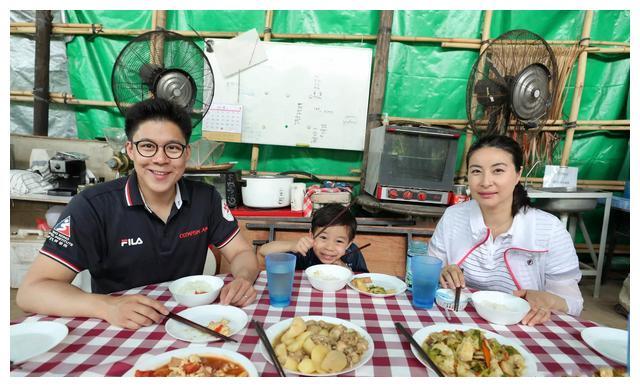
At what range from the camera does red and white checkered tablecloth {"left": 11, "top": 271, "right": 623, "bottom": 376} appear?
842 millimetres

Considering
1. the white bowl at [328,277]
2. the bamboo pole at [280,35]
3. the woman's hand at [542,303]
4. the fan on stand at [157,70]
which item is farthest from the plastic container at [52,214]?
the woman's hand at [542,303]

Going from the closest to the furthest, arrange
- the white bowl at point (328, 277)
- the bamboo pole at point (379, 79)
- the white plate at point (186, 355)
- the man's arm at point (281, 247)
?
the white plate at point (186, 355), the white bowl at point (328, 277), the man's arm at point (281, 247), the bamboo pole at point (379, 79)

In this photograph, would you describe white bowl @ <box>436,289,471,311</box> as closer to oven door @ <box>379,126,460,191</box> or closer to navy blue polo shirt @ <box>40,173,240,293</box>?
navy blue polo shirt @ <box>40,173,240,293</box>

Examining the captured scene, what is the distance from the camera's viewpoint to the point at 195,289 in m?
1.29

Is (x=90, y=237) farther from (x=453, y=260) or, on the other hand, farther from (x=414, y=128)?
(x=414, y=128)

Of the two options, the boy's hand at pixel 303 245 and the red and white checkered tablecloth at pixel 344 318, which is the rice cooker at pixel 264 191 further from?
the red and white checkered tablecloth at pixel 344 318

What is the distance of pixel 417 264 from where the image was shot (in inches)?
49.0

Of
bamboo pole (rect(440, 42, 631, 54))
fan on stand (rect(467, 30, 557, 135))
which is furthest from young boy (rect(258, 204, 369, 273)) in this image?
bamboo pole (rect(440, 42, 631, 54))

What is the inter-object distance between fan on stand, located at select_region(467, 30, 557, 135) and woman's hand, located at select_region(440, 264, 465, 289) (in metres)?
1.84

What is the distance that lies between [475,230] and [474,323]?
0.69 m

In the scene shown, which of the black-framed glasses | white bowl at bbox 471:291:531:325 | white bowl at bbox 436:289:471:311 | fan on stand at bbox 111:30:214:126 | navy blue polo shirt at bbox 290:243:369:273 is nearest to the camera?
white bowl at bbox 471:291:531:325

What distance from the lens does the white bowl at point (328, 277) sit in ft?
4.38

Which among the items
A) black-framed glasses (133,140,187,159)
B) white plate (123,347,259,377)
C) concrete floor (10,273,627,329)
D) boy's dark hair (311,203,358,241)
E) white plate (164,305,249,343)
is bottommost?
concrete floor (10,273,627,329)

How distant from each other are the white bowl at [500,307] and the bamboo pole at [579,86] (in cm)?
325
